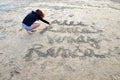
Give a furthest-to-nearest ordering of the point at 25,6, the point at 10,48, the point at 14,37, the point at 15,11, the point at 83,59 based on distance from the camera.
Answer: the point at 25,6, the point at 15,11, the point at 14,37, the point at 10,48, the point at 83,59

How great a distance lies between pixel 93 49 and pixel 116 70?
2.90ft

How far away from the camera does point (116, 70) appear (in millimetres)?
3900

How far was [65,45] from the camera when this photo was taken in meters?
4.84

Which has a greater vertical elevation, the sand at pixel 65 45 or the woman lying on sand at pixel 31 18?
the woman lying on sand at pixel 31 18

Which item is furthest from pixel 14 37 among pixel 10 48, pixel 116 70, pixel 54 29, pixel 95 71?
pixel 116 70

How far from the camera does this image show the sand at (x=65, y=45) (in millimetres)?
3938

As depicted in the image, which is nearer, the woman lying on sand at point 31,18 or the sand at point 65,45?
the sand at point 65,45

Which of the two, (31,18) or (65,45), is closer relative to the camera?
(65,45)

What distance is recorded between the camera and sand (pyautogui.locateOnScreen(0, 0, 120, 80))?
3.94m

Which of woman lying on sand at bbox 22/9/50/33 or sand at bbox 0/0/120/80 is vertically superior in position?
woman lying on sand at bbox 22/9/50/33

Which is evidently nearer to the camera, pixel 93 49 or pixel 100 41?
pixel 93 49

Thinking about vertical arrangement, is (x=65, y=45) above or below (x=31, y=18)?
below

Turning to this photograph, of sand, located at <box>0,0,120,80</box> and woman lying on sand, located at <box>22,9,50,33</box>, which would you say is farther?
woman lying on sand, located at <box>22,9,50,33</box>

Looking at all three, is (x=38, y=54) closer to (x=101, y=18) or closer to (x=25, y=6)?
(x=101, y=18)
